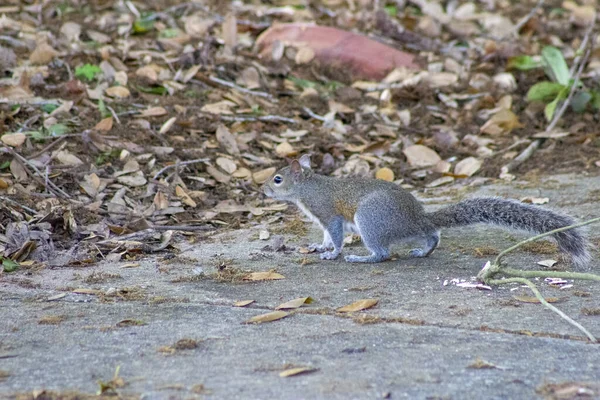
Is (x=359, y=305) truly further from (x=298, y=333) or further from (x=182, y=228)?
(x=182, y=228)

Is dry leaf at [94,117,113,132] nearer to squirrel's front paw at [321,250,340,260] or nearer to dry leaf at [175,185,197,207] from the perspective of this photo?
dry leaf at [175,185,197,207]

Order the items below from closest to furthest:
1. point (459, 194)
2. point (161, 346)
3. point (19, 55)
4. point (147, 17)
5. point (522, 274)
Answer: point (161, 346) → point (522, 274) → point (459, 194) → point (19, 55) → point (147, 17)

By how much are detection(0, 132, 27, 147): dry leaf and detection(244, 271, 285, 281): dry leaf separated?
2266mm

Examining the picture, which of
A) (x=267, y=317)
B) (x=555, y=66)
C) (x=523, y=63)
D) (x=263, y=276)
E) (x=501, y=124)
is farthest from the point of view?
(x=523, y=63)

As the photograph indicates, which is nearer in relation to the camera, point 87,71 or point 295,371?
point 295,371

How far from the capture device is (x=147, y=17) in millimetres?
7992

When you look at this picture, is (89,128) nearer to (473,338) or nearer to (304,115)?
(304,115)

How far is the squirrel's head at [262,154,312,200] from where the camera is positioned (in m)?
5.07

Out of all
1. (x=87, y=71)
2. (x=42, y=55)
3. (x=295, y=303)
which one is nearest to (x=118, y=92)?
(x=87, y=71)

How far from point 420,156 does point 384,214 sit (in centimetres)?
209

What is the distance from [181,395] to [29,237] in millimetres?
2270

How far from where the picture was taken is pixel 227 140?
6285mm

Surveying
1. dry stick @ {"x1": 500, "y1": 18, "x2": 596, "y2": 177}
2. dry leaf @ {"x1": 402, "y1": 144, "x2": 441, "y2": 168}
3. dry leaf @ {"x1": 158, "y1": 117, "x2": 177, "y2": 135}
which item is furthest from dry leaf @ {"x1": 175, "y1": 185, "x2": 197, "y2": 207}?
dry stick @ {"x1": 500, "y1": 18, "x2": 596, "y2": 177}

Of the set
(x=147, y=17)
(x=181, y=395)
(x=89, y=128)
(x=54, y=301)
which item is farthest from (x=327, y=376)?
(x=147, y=17)
